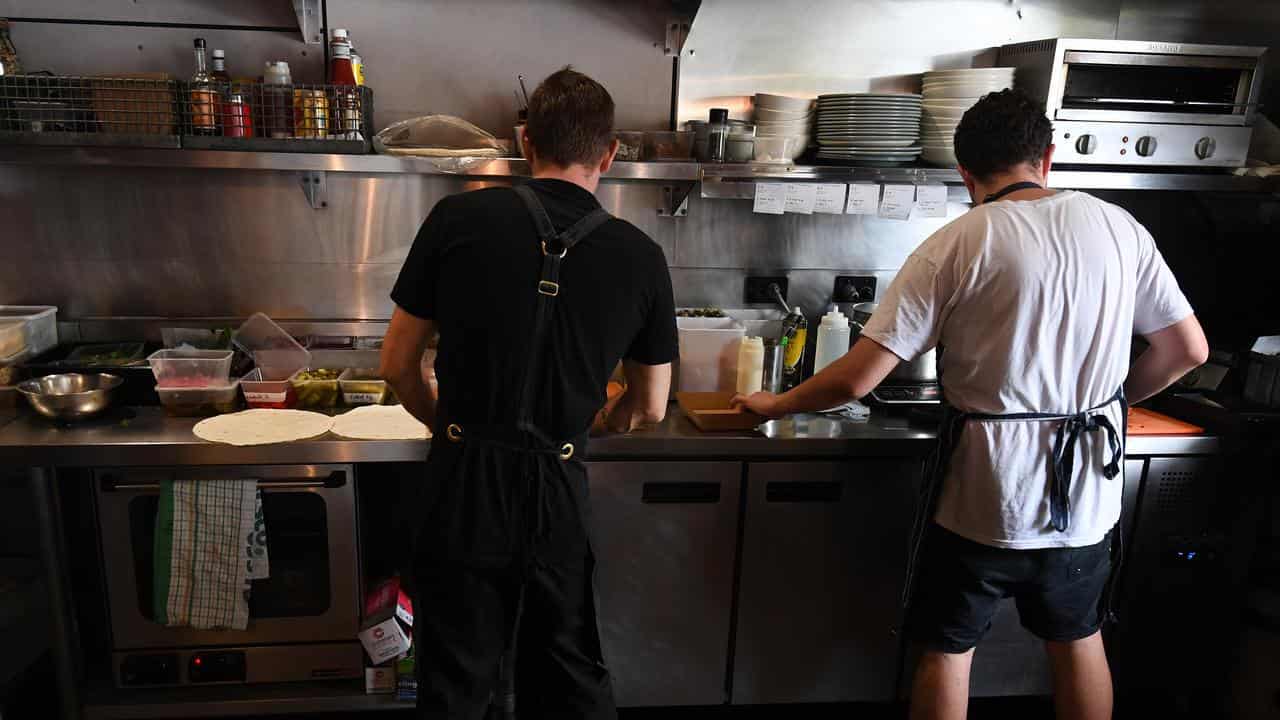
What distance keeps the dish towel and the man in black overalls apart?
0.56m

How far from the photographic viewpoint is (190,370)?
2518 millimetres

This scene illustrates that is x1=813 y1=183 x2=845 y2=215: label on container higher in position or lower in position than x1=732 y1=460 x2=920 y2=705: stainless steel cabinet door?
higher

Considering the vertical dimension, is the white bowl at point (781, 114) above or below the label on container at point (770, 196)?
above

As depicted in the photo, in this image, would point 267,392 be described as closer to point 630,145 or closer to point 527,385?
point 527,385

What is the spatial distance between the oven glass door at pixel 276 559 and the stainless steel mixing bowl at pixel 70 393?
21 centimetres

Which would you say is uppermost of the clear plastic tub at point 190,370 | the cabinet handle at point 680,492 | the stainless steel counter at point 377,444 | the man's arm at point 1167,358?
the man's arm at point 1167,358

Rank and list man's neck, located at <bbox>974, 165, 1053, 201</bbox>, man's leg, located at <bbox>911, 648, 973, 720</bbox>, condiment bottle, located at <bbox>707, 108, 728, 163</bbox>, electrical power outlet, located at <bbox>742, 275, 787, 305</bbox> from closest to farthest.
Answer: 1. man's neck, located at <bbox>974, 165, 1053, 201</bbox>
2. man's leg, located at <bbox>911, 648, 973, 720</bbox>
3. condiment bottle, located at <bbox>707, 108, 728, 163</bbox>
4. electrical power outlet, located at <bbox>742, 275, 787, 305</bbox>

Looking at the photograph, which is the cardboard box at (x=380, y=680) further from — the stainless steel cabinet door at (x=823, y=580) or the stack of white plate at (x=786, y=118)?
the stack of white plate at (x=786, y=118)

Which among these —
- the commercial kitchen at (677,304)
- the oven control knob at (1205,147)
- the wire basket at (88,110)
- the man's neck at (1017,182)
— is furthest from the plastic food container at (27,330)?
the oven control knob at (1205,147)

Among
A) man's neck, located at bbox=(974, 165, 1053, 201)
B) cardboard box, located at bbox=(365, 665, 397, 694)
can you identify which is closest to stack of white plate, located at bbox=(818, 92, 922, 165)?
man's neck, located at bbox=(974, 165, 1053, 201)

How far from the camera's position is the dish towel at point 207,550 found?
228 cm

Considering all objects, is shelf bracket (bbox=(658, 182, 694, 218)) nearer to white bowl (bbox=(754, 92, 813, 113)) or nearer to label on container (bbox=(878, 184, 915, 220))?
white bowl (bbox=(754, 92, 813, 113))

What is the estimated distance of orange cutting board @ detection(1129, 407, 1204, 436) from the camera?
2500 mm

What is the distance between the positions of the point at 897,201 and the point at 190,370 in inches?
79.5
